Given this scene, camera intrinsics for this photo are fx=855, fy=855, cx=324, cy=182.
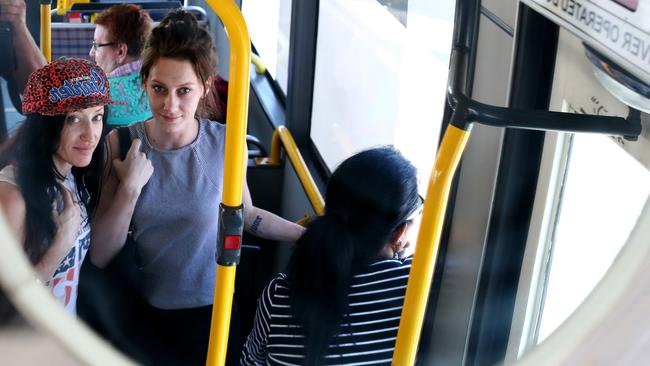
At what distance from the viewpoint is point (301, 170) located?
90.1 inches

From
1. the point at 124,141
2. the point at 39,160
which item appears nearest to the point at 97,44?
the point at 124,141

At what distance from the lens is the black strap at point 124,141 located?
1.49 m

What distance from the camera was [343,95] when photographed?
2.38 m

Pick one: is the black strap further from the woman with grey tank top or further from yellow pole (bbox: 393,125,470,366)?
yellow pole (bbox: 393,125,470,366)

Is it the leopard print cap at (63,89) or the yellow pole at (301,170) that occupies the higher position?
the leopard print cap at (63,89)

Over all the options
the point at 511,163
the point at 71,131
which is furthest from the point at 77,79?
the point at 511,163

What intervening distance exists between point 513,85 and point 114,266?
786 mm

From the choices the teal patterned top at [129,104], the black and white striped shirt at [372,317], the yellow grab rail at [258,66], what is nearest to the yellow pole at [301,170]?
the teal patterned top at [129,104]

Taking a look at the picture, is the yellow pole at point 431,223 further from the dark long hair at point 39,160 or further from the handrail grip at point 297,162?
the handrail grip at point 297,162

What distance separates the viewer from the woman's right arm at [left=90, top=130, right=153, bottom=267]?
1401 millimetres

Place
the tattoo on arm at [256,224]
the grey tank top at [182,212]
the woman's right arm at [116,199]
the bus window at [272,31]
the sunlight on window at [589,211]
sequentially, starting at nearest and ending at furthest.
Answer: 1. the sunlight on window at [589,211]
2. the woman's right arm at [116,199]
3. the grey tank top at [182,212]
4. the tattoo on arm at [256,224]
5. the bus window at [272,31]

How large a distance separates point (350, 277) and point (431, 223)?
471mm

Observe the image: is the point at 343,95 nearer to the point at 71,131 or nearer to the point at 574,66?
the point at 71,131

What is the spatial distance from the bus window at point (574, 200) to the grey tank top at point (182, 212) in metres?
Answer: 0.63
